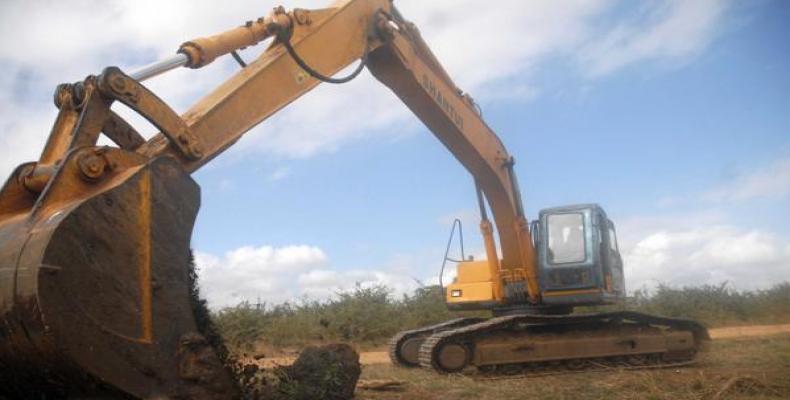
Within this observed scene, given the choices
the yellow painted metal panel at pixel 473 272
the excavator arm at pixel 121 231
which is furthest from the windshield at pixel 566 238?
the excavator arm at pixel 121 231

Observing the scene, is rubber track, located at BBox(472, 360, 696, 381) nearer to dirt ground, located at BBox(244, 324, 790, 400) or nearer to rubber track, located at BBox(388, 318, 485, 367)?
dirt ground, located at BBox(244, 324, 790, 400)

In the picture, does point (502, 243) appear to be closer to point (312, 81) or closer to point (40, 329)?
point (312, 81)

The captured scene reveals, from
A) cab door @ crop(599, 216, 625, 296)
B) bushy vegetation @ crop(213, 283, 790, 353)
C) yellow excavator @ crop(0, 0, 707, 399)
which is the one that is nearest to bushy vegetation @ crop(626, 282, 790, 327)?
bushy vegetation @ crop(213, 283, 790, 353)

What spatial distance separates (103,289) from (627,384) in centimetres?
591

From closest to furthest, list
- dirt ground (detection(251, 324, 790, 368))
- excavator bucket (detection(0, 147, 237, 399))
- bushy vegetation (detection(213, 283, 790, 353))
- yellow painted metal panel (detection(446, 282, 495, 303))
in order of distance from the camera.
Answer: excavator bucket (detection(0, 147, 237, 399))
yellow painted metal panel (detection(446, 282, 495, 303))
dirt ground (detection(251, 324, 790, 368))
bushy vegetation (detection(213, 283, 790, 353))

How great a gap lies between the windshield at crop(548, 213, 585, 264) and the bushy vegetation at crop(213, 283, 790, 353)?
9.19m

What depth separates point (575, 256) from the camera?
32.1 feet

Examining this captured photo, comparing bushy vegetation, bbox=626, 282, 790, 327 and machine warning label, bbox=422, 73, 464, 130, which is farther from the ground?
machine warning label, bbox=422, 73, 464, 130

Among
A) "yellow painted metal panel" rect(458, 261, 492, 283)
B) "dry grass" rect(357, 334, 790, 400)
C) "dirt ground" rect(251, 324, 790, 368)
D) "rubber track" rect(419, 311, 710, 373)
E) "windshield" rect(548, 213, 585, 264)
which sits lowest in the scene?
"dry grass" rect(357, 334, 790, 400)

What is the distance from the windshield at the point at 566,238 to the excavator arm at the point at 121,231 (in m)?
5.33

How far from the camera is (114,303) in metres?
3.55

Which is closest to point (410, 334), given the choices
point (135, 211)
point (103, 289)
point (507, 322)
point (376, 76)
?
point (507, 322)

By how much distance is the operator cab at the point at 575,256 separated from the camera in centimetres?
957

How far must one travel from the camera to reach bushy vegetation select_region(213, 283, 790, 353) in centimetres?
1981
